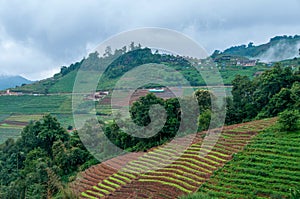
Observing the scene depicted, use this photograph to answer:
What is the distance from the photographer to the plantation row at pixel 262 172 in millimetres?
12066

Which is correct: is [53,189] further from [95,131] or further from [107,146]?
[95,131]

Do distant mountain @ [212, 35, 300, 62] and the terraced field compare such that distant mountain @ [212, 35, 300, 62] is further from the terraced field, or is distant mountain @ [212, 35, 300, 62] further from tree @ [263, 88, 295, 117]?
the terraced field

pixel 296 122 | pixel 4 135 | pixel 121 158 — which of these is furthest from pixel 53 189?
pixel 4 135

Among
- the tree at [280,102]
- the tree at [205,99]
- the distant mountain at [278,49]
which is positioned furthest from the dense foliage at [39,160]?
the distant mountain at [278,49]

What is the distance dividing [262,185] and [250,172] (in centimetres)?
98

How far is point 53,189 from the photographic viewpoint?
18.2m

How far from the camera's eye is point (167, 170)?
1577cm

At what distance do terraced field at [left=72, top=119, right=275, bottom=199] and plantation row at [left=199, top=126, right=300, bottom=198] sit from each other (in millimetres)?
590

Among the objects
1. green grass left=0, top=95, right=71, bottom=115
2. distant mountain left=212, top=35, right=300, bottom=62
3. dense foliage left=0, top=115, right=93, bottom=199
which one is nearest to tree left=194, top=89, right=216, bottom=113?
dense foliage left=0, top=115, right=93, bottom=199

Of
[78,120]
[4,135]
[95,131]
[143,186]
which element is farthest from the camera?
[4,135]

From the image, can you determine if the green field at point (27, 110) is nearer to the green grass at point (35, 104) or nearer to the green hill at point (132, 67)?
the green grass at point (35, 104)

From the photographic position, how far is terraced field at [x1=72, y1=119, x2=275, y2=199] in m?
14.1

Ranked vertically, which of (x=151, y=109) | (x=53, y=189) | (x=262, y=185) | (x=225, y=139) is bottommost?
(x=53, y=189)

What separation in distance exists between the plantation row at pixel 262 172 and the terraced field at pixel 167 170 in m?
0.59
